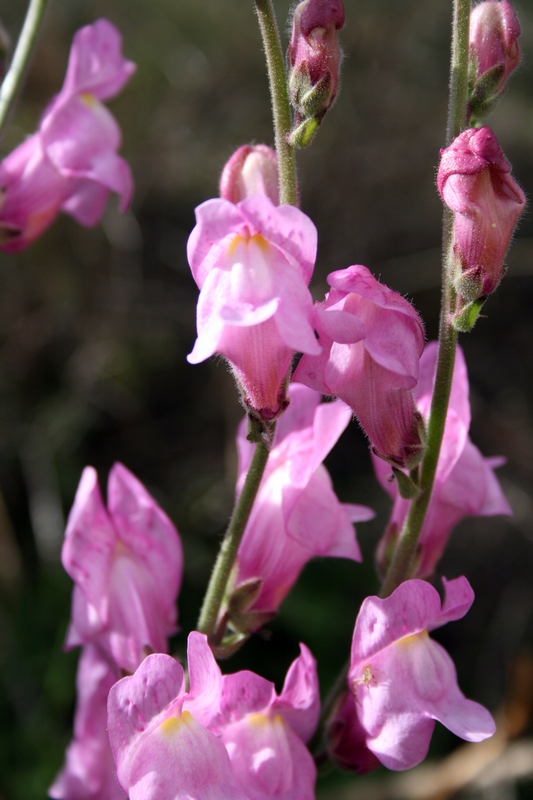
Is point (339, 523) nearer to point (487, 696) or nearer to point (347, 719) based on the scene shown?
point (347, 719)

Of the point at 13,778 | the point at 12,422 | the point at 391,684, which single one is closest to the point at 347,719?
the point at 391,684

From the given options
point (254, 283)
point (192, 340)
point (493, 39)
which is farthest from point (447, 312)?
point (192, 340)

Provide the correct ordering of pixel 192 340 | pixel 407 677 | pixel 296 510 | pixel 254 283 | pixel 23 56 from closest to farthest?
pixel 254 283
pixel 407 677
pixel 296 510
pixel 23 56
pixel 192 340

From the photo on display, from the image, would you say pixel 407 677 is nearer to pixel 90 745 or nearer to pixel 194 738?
pixel 194 738

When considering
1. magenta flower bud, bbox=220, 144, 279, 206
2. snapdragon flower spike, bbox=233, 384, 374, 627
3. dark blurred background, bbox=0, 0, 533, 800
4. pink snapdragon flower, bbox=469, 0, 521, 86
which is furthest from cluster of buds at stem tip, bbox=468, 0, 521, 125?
dark blurred background, bbox=0, 0, 533, 800

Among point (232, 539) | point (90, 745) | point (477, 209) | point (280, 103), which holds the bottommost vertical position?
point (90, 745)
